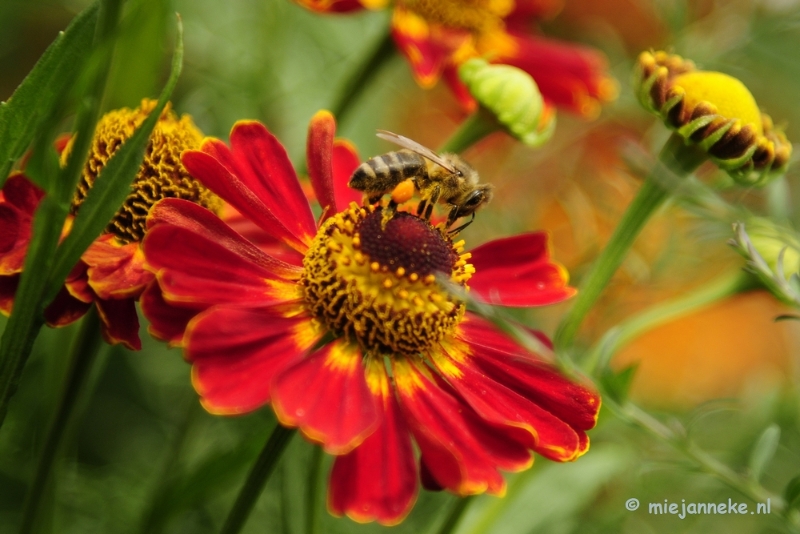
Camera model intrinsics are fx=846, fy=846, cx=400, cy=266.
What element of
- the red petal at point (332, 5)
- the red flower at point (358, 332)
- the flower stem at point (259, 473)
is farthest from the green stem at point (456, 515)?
the red petal at point (332, 5)

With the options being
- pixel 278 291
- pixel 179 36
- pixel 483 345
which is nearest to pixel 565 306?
pixel 483 345

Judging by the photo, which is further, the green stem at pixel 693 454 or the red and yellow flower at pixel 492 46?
the red and yellow flower at pixel 492 46

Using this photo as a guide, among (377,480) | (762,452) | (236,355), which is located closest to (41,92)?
(236,355)

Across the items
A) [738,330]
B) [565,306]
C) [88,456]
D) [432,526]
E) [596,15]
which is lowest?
[88,456]

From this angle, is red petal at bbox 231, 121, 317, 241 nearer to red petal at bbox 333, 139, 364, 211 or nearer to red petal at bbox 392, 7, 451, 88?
red petal at bbox 333, 139, 364, 211

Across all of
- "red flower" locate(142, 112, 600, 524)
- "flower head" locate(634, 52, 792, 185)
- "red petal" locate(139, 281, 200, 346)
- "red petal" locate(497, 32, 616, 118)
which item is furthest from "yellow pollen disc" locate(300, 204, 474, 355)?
"red petal" locate(497, 32, 616, 118)

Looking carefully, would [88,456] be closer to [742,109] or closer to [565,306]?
[565,306]

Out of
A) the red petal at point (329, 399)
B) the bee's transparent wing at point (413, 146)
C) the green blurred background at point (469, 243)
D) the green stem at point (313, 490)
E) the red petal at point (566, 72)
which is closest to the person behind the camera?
the red petal at point (329, 399)

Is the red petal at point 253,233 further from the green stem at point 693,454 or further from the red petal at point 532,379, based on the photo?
the green stem at point 693,454
